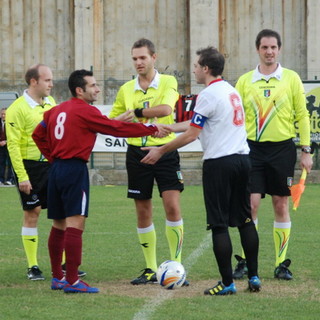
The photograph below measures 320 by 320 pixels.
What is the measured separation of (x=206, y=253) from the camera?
11141 mm

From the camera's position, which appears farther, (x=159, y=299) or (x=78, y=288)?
(x=78, y=288)

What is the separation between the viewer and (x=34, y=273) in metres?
9.49

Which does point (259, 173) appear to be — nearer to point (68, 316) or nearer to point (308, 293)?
point (308, 293)

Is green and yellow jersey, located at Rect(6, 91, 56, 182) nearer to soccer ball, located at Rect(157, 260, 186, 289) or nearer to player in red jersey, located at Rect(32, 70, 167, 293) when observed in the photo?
player in red jersey, located at Rect(32, 70, 167, 293)

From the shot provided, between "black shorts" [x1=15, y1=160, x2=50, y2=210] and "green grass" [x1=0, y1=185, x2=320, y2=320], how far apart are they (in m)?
0.77

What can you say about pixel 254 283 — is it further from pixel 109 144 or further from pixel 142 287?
pixel 109 144

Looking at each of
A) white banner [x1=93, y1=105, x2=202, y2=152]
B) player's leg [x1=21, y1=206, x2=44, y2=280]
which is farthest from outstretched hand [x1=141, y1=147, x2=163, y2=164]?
white banner [x1=93, y1=105, x2=202, y2=152]

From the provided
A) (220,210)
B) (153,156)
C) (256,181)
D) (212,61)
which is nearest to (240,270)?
(256,181)

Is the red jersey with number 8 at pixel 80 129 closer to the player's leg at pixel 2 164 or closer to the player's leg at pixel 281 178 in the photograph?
the player's leg at pixel 281 178

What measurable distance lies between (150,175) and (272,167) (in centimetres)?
130

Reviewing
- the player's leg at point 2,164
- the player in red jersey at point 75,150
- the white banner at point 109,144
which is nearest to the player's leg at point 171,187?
the player in red jersey at point 75,150

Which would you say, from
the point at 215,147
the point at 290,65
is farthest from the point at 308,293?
the point at 290,65

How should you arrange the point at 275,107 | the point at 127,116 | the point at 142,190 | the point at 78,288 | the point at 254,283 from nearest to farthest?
the point at 254,283, the point at 78,288, the point at 127,116, the point at 142,190, the point at 275,107

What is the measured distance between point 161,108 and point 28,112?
→ 1.56m
